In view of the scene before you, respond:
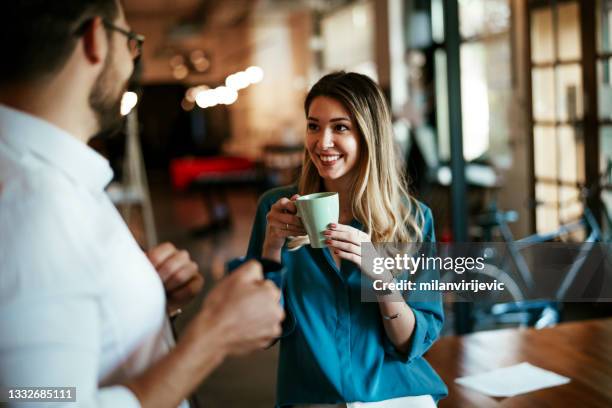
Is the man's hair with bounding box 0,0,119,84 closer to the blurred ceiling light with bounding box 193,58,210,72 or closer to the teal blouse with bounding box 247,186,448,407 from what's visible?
the teal blouse with bounding box 247,186,448,407

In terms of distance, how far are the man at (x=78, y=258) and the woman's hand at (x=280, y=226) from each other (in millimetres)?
389

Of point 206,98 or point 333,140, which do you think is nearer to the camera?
point 333,140

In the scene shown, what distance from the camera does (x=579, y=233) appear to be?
422 cm

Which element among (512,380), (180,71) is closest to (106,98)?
(512,380)

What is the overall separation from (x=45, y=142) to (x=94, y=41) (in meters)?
0.14

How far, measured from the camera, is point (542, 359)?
6.67 ft

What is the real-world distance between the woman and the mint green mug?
0.68ft

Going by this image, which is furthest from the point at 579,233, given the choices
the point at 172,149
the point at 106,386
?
the point at 172,149

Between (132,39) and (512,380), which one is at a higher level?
(132,39)

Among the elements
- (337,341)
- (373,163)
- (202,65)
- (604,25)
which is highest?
(202,65)

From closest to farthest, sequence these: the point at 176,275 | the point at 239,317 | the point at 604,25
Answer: the point at 239,317 → the point at 176,275 → the point at 604,25

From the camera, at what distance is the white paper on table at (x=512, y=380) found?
1.80 m

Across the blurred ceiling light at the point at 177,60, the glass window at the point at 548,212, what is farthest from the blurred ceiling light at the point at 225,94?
the glass window at the point at 548,212

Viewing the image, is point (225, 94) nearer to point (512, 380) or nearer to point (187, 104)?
point (187, 104)
